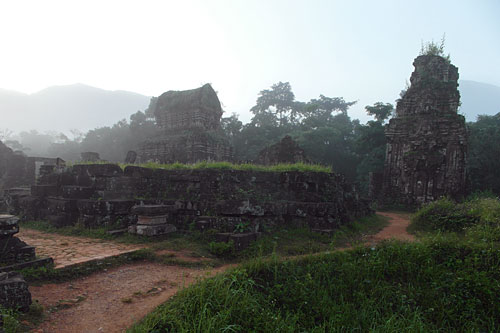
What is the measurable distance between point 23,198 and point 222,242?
22.7ft

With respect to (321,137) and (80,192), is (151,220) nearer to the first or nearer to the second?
(80,192)

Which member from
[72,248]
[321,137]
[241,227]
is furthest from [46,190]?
[321,137]

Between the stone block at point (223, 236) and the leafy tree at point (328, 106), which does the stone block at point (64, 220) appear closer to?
the stone block at point (223, 236)

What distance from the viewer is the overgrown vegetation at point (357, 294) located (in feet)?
12.0

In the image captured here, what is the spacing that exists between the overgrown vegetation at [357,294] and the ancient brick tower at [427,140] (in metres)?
10.3

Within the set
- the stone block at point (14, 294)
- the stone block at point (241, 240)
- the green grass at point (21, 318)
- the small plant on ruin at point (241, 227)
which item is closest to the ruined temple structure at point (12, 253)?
the stone block at point (14, 294)

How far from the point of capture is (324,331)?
3873mm

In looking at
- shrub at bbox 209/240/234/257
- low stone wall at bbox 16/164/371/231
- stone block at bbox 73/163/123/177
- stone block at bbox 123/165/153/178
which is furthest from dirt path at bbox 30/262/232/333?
stone block at bbox 73/163/123/177

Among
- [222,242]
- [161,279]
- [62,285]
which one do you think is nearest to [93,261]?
[62,285]

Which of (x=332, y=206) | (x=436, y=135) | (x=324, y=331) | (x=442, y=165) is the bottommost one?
(x=324, y=331)

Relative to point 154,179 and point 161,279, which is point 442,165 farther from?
point 161,279

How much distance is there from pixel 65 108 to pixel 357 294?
18465 cm

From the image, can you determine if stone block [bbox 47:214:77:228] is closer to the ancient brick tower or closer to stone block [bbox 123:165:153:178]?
stone block [bbox 123:165:153:178]

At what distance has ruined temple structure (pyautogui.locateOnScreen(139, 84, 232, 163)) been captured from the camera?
52.8 feet
